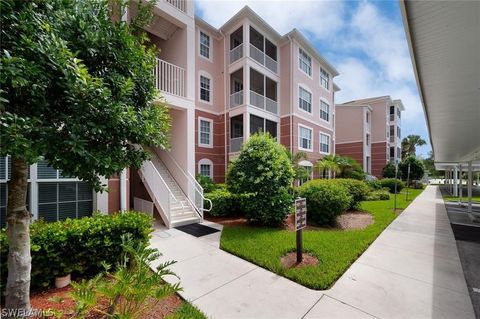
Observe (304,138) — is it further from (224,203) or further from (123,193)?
(123,193)

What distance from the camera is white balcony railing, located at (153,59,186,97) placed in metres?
8.93

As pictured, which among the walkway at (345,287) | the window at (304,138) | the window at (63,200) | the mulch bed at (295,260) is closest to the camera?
the walkway at (345,287)

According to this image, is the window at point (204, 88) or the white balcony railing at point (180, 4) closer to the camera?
the white balcony railing at point (180, 4)

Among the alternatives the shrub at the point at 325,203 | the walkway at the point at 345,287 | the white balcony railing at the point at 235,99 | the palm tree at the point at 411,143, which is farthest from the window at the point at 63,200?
the palm tree at the point at 411,143

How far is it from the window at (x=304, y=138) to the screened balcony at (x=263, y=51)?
5008mm

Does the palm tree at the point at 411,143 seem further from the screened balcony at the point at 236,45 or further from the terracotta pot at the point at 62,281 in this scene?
the terracotta pot at the point at 62,281

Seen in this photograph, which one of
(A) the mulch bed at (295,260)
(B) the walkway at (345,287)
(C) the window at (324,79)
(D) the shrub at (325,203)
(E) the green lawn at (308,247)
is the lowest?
(B) the walkway at (345,287)

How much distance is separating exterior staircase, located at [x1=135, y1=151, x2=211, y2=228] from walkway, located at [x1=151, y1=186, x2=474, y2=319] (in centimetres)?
192

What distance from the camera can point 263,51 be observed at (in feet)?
51.4

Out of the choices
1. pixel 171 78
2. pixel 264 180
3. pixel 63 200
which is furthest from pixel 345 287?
pixel 171 78

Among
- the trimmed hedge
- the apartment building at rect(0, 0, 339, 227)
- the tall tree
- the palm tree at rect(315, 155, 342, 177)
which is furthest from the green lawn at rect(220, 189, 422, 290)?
the palm tree at rect(315, 155, 342, 177)

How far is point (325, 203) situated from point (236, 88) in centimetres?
1105

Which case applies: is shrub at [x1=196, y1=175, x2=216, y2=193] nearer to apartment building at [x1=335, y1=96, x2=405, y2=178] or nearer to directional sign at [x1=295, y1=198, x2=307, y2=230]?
directional sign at [x1=295, y1=198, x2=307, y2=230]

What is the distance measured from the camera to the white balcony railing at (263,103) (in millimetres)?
14804
